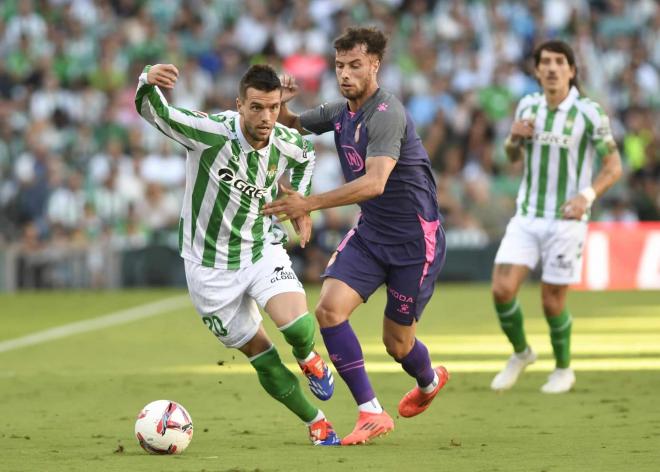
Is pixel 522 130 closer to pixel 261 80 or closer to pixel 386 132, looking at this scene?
pixel 386 132

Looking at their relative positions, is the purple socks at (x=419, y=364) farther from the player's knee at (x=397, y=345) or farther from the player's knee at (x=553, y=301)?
the player's knee at (x=553, y=301)

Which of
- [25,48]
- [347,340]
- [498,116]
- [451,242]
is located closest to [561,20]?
[498,116]

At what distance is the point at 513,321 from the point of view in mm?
10039

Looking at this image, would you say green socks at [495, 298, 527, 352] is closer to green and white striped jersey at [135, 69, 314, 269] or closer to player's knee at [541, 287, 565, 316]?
player's knee at [541, 287, 565, 316]

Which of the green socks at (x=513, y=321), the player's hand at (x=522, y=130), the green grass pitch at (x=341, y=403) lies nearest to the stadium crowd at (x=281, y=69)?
the green grass pitch at (x=341, y=403)

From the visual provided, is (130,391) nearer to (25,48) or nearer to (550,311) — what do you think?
(550,311)

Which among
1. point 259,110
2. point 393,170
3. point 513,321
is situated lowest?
point 513,321

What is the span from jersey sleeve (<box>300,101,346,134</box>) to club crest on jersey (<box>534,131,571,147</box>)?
97.0 inches

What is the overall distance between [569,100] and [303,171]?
9.72ft

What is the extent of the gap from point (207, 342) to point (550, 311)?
4.78 metres

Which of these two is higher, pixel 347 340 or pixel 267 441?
pixel 347 340

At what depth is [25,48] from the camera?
953 inches

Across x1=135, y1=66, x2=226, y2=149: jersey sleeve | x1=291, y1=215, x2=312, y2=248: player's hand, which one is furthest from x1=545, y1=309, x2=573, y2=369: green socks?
x1=135, y1=66, x2=226, y2=149: jersey sleeve

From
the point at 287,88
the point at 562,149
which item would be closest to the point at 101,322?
the point at 562,149
